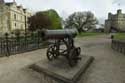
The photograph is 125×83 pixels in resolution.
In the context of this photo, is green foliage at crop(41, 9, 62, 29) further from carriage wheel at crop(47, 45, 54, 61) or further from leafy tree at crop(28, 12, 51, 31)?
carriage wheel at crop(47, 45, 54, 61)

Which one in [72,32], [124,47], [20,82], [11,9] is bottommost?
[20,82]

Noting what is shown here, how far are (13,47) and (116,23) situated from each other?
72.8 m

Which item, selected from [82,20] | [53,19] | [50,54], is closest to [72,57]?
[50,54]

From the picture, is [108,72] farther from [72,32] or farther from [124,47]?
[124,47]

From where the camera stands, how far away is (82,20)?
52.4 metres

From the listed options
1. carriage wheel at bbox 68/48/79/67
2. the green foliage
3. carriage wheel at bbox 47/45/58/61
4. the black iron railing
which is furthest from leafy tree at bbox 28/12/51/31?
carriage wheel at bbox 68/48/79/67

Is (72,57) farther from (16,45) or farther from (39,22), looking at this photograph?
(39,22)

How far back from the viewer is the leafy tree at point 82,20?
51.8 m

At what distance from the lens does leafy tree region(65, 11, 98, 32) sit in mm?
51812

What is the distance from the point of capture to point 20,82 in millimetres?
5320

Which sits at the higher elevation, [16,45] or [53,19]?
[53,19]

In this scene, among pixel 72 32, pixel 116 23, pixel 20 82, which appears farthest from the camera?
pixel 116 23

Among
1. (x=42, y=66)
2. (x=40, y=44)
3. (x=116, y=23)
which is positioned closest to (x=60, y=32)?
(x=42, y=66)

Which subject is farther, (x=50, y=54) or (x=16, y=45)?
(x=16, y=45)
